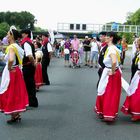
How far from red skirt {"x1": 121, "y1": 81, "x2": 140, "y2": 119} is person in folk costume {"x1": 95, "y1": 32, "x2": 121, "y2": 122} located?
1.02 ft

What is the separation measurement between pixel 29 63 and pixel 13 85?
6.02 ft

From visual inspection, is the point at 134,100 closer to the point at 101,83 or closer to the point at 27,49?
the point at 101,83

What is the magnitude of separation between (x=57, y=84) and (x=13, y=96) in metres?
7.60

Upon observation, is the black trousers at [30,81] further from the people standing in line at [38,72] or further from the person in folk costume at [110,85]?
the people standing in line at [38,72]

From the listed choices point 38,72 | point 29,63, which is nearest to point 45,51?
point 38,72

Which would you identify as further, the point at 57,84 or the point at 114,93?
the point at 57,84

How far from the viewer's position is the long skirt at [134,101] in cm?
986

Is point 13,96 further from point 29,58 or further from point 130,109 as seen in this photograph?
point 130,109

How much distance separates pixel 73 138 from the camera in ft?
27.5

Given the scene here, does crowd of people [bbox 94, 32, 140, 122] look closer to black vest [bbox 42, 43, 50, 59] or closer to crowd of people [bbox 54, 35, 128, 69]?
black vest [bbox 42, 43, 50, 59]

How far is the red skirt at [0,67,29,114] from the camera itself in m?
9.45

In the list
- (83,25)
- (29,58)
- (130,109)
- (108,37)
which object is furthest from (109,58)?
(83,25)

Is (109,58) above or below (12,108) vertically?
above

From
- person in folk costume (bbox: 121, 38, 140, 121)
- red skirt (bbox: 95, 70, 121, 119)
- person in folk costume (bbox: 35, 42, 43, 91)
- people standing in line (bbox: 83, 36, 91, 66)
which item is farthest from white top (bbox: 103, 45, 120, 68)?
people standing in line (bbox: 83, 36, 91, 66)
